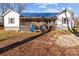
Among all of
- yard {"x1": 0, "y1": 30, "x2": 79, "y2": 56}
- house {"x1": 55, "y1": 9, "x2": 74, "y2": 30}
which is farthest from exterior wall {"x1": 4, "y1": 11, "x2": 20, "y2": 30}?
house {"x1": 55, "y1": 9, "x2": 74, "y2": 30}

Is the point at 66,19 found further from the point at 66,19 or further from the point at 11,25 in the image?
the point at 11,25

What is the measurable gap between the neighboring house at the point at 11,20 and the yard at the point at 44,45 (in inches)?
6.0

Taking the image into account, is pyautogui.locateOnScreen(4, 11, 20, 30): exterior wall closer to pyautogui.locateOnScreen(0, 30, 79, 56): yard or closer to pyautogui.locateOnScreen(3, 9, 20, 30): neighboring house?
pyautogui.locateOnScreen(3, 9, 20, 30): neighboring house

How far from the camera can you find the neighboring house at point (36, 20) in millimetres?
3408

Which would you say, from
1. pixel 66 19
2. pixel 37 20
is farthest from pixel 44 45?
pixel 66 19

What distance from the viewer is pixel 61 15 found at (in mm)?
3406

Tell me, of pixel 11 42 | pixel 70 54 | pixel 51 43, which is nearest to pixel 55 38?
pixel 51 43

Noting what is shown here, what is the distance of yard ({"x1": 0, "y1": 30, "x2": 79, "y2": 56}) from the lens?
3.36m

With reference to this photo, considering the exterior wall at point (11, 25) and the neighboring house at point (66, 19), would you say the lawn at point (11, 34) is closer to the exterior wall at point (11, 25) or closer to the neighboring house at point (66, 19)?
the exterior wall at point (11, 25)

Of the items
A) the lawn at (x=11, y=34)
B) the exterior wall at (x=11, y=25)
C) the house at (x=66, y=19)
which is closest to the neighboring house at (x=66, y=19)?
the house at (x=66, y=19)

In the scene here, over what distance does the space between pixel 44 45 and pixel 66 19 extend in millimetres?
496

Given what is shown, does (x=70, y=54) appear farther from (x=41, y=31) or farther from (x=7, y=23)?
(x=7, y=23)

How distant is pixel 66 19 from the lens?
134 inches

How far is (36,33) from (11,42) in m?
0.39
